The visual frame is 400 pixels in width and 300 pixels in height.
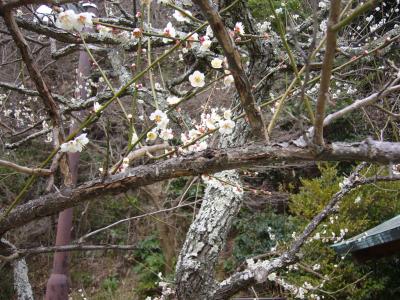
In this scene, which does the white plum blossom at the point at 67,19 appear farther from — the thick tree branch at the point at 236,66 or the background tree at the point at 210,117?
the thick tree branch at the point at 236,66

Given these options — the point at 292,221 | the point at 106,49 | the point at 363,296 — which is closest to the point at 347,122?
the point at 292,221

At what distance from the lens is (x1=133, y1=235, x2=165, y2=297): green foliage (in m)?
7.69

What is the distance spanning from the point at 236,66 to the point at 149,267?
22.4 ft

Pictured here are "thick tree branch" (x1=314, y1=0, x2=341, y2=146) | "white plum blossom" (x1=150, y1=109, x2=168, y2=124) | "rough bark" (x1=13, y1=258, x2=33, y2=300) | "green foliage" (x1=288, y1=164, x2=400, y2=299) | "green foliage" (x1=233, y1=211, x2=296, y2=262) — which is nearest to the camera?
"thick tree branch" (x1=314, y1=0, x2=341, y2=146)

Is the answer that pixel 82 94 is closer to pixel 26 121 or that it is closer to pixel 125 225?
pixel 26 121

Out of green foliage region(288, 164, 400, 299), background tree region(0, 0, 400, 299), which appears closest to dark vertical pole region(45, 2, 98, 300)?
background tree region(0, 0, 400, 299)

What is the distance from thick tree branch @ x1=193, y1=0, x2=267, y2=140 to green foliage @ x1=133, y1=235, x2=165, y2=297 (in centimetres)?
623

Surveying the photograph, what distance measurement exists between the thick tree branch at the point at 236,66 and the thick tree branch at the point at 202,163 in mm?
78

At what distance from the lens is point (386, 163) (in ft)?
4.54

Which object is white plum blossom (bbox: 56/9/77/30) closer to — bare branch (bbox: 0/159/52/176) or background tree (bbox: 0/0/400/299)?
background tree (bbox: 0/0/400/299)

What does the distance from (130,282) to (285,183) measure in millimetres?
3199

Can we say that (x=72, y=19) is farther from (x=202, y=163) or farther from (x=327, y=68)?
(x=327, y=68)

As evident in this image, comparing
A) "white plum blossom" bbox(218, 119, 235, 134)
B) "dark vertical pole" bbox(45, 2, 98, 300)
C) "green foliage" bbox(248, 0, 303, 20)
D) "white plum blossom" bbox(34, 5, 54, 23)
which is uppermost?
"green foliage" bbox(248, 0, 303, 20)

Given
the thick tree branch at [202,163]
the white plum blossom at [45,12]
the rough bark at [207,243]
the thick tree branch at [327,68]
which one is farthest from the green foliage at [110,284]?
the thick tree branch at [327,68]
